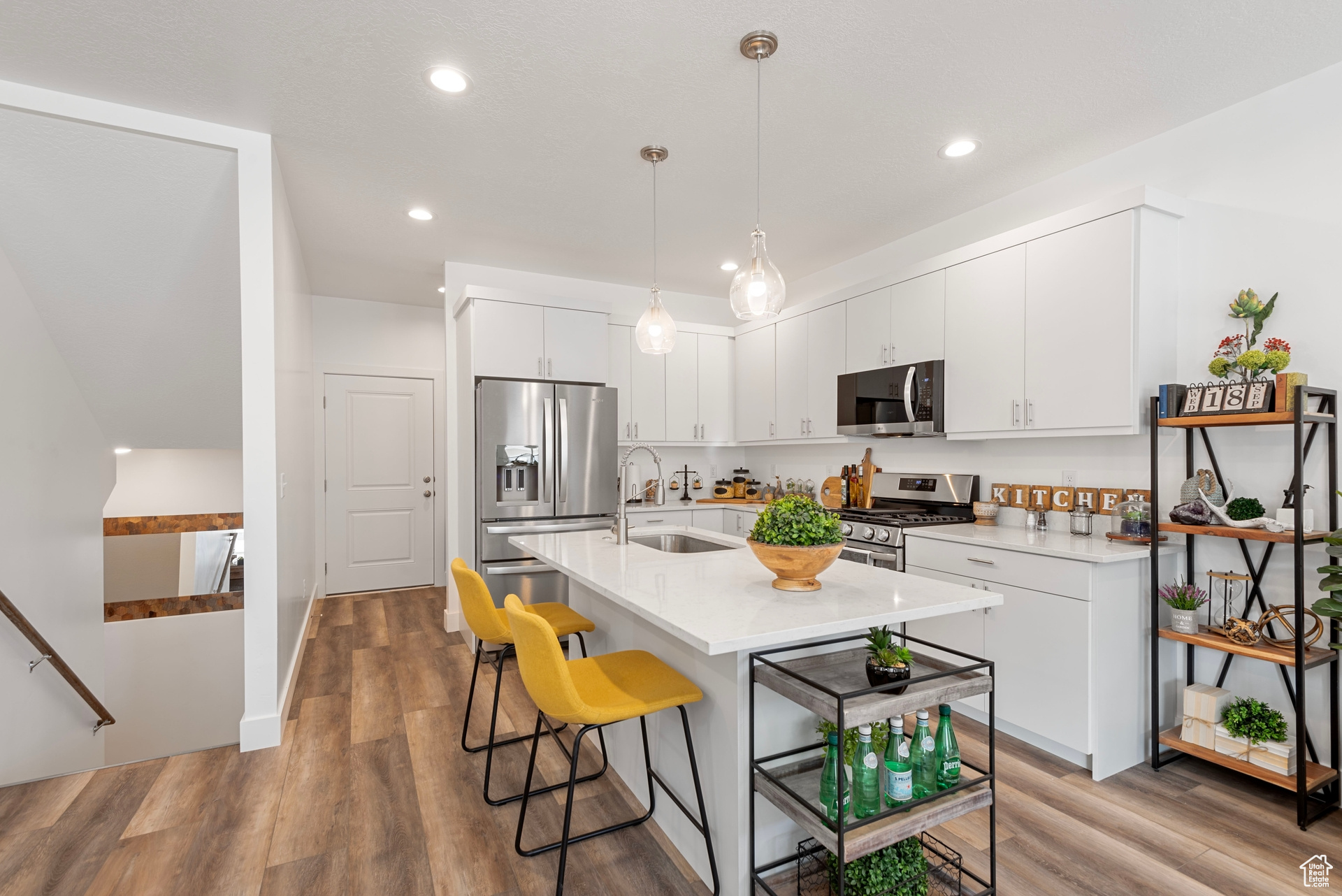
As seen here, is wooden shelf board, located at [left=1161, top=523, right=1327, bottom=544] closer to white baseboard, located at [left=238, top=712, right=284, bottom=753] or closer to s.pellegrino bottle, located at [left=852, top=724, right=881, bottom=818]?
s.pellegrino bottle, located at [left=852, top=724, right=881, bottom=818]

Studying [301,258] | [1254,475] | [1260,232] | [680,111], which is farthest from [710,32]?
[301,258]

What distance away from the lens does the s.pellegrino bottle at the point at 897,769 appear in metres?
1.53

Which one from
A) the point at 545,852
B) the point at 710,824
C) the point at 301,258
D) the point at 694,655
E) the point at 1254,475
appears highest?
the point at 301,258

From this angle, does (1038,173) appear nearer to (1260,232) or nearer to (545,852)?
(1260,232)

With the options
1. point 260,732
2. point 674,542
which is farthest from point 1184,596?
point 260,732

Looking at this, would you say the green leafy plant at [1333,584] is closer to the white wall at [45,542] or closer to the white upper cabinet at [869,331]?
the white upper cabinet at [869,331]

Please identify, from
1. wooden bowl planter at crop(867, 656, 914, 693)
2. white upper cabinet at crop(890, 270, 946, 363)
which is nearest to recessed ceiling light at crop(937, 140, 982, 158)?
white upper cabinet at crop(890, 270, 946, 363)

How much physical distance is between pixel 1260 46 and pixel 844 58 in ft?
4.70

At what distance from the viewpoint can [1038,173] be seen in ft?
10.4

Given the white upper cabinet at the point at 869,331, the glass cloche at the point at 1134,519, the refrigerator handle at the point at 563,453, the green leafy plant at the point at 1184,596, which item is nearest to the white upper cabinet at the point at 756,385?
the white upper cabinet at the point at 869,331

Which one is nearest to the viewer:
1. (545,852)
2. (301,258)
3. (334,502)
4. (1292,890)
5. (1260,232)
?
(1292,890)

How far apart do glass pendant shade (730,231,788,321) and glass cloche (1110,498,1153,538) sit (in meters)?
1.84

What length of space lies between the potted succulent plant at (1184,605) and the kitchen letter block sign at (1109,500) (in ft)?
1.40
